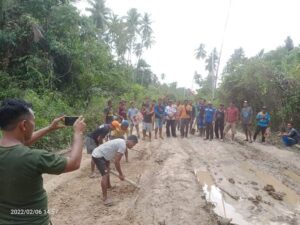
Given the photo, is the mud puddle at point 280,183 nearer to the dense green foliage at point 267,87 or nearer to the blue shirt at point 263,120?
the blue shirt at point 263,120

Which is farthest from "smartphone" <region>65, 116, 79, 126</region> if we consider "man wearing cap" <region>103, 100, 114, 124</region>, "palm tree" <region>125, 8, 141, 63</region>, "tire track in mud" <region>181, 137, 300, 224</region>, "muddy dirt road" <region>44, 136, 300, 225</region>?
"palm tree" <region>125, 8, 141, 63</region>

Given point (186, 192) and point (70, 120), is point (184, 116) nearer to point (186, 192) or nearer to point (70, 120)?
point (186, 192)

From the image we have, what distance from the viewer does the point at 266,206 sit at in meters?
6.63

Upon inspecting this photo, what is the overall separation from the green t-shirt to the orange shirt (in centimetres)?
1372

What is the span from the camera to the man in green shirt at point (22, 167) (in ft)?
7.41

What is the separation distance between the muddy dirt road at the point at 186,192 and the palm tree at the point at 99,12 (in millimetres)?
32468

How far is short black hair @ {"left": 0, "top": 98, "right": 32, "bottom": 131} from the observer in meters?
2.36

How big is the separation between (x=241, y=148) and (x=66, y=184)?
7580 millimetres

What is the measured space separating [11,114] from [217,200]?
5381 mm

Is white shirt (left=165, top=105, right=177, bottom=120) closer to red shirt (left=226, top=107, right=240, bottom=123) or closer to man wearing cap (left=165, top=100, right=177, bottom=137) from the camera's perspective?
man wearing cap (left=165, top=100, right=177, bottom=137)

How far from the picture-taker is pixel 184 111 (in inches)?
628

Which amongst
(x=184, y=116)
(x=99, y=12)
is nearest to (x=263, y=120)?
(x=184, y=116)

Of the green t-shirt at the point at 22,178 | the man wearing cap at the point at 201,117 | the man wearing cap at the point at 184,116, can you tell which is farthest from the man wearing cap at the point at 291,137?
the green t-shirt at the point at 22,178

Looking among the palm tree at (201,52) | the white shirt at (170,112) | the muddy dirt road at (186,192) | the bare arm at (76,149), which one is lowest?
the muddy dirt road at (186,192)
